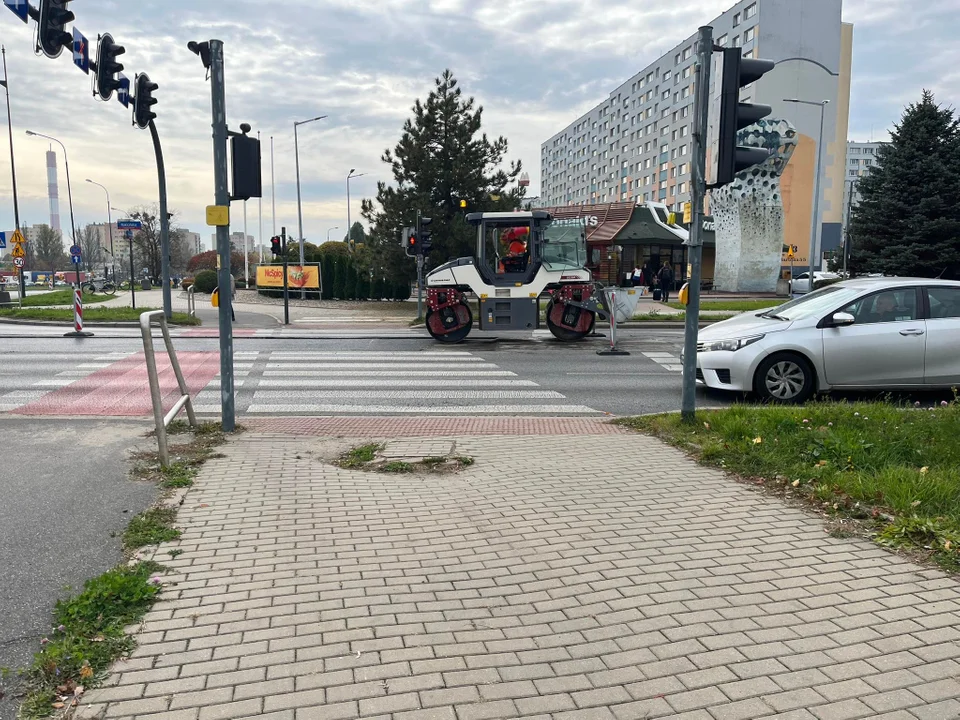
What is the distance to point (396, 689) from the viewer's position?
2.89 meters

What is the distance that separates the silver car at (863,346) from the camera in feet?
30.5

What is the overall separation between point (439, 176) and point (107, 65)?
56.6 ft

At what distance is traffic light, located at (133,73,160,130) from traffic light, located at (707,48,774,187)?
43.6 feet

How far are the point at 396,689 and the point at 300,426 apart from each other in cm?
574

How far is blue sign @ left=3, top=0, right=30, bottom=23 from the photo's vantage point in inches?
420

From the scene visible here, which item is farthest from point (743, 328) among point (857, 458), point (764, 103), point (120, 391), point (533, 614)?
point (764, 103)

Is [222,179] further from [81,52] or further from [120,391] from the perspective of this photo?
[81,52]

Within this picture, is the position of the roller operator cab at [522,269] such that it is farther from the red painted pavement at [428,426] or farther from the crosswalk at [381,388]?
the red painted pavement at [428,426]

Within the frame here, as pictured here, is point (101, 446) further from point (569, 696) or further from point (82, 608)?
point (569, 696)

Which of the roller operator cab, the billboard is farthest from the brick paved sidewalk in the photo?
the billboard

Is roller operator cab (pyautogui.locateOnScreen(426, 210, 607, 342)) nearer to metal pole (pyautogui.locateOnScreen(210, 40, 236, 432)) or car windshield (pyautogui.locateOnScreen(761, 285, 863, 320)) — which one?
car windshield (pyautogui.locateOnScreen(761, 285, 863, 320))

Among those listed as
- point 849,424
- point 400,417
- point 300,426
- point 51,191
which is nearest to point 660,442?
point 849,424

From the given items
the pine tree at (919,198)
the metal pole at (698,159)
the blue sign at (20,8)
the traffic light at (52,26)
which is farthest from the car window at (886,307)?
the pine tree at (919,198)

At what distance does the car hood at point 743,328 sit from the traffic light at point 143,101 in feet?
41.2
